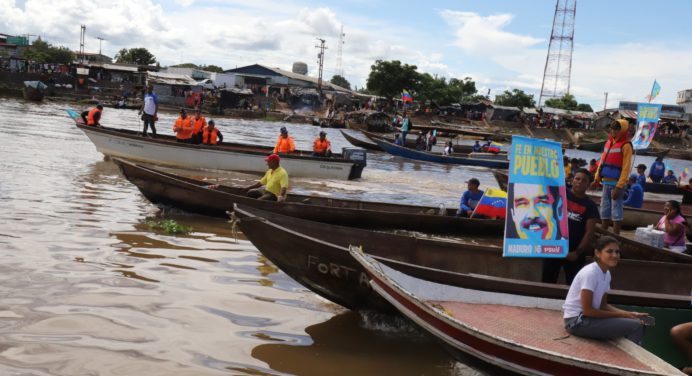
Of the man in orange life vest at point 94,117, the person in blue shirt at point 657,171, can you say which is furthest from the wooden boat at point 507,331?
the person in blue shirt at point 657,171

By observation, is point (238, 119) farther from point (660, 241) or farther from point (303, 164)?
point (660, 241)

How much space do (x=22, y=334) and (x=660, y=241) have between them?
7892 millimetres

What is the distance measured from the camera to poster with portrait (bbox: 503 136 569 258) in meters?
6.12

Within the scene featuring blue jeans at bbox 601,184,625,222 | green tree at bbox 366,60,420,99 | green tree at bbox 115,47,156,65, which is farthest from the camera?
green tree at bbox 115,47,156,65

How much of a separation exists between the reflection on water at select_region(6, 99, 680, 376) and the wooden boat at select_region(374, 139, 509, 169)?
58.8ft

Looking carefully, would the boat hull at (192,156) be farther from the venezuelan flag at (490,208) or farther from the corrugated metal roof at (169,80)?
the corrugated metal roof at (169,80)

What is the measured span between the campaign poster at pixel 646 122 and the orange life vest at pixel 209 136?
36.6ft

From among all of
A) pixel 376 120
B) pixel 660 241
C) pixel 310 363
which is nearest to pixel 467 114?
pixel 376 120

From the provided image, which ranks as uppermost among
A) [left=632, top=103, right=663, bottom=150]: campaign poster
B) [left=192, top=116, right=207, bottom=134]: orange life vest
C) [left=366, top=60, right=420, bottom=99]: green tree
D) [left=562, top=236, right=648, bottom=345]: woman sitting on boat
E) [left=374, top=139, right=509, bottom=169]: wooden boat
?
[left=366, top=60, right=420, bottom=99]: green tree

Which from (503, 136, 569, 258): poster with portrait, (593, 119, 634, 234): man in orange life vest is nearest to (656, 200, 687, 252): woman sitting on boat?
(593, 119, 634, 234): man in orange life vest

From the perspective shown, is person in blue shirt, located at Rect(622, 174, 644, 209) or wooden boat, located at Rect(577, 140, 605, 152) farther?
wooden boat, located at Rect(577, 140, 605, 152)

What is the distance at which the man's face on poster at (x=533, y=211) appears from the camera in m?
6.17

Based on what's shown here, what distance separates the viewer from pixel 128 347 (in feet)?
18.3

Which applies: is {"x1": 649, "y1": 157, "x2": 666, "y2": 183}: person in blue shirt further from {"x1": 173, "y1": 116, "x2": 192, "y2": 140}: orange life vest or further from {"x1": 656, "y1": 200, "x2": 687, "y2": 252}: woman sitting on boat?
{"x1": 173, "y1": 116, "x2": 192, "y2": 140}: orange life vest
